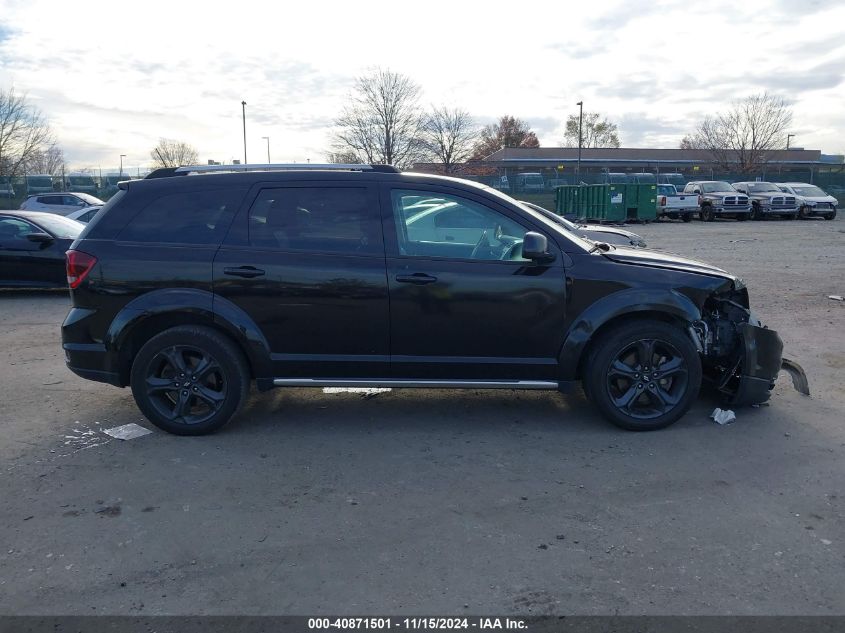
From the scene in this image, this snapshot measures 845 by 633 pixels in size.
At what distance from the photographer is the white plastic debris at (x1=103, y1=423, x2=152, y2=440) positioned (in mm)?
5066

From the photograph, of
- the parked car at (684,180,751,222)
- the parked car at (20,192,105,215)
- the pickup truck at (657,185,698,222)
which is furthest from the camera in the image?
the pickup truck at (657,185,698,222)

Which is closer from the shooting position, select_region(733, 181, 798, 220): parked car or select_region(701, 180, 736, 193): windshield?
select_region(733, 181, 798, 220): parked car

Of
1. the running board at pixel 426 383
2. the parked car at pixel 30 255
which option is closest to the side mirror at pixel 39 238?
the parked car at pixel 30 255

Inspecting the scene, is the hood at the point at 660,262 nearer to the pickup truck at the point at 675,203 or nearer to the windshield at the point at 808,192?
the pickup truck at the point at 675,203

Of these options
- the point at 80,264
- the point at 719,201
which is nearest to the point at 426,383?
the point at 80,264

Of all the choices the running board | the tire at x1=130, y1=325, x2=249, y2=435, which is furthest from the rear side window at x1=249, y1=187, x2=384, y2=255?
the running board

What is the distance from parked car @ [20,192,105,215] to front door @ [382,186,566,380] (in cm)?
2234

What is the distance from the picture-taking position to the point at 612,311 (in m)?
4.91

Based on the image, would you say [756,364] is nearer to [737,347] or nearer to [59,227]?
[737,347]

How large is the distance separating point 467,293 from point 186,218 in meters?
2.09

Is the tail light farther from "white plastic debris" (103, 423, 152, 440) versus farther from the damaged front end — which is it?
the damaged front end

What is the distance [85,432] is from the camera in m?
5.14

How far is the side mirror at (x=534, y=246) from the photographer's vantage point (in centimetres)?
473

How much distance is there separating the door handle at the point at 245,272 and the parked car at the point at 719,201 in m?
31.9
